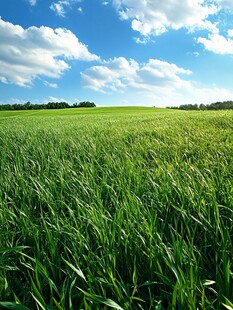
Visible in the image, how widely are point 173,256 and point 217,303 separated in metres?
0.26

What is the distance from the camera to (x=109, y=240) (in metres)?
1.53

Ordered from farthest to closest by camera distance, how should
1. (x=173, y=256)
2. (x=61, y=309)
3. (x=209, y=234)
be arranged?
(x=209, y=234) → (x=173, y=256) → (x=61, y=309)

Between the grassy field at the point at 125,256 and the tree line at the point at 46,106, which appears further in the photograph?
the tree line at the point at 46,106

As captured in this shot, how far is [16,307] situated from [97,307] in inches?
12.5

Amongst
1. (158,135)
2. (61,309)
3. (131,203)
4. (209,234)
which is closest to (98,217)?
(131,203)

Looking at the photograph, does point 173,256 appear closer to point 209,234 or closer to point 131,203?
point 209,234

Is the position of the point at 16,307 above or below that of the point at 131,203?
below

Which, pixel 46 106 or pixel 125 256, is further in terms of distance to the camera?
pixel 46 106

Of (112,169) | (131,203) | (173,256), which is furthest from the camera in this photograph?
(112,169)

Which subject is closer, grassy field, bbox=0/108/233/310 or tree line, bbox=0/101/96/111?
grassy field, bbox=0/108/233/310

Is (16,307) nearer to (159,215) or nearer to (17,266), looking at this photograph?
(17,266)

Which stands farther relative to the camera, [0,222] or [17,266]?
[0,222]

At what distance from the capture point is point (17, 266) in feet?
5.17

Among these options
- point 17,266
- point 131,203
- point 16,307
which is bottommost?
point 17,266
